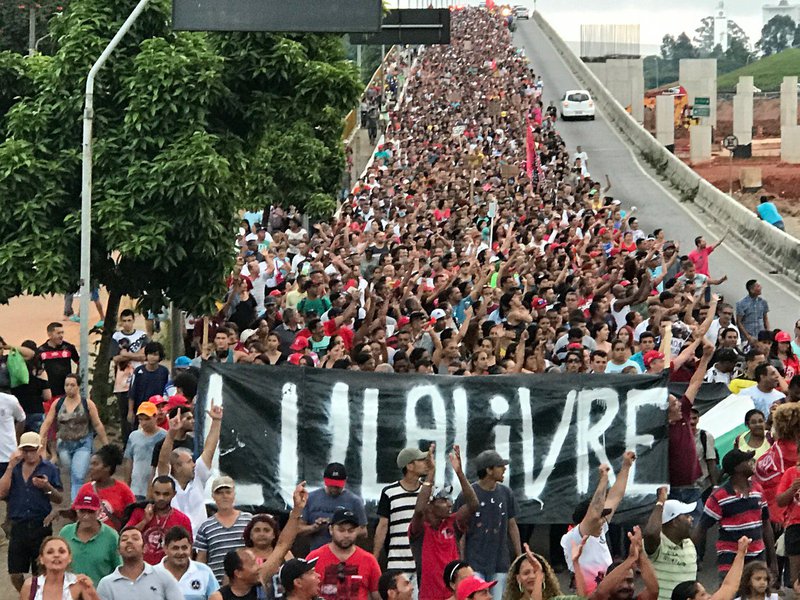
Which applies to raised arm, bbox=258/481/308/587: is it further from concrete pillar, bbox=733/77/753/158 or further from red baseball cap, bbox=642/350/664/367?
concrete pillar, bbox=733/77/753/158

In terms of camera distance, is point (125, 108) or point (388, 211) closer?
point (125, 108)

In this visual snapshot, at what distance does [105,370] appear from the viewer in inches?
721

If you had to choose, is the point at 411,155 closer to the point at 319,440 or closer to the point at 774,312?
the point at 774,312

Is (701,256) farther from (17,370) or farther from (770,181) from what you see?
(770,181)

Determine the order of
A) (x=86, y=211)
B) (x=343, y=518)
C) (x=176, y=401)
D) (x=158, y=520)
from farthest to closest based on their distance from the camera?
(x=86, y=211) → (x=176, y=401) → (x=158, y=520) → (x=343, y=518)

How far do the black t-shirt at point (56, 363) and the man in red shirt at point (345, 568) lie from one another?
259 inches

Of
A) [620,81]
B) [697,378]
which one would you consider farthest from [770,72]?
[697,378]

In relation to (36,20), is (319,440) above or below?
below

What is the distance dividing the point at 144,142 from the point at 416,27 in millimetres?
11131

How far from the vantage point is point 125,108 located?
17422 millimetres

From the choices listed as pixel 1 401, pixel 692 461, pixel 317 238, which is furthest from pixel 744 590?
pixel 317 238

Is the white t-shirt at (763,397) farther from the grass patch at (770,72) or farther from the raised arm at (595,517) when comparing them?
the grass patch at (770,72)

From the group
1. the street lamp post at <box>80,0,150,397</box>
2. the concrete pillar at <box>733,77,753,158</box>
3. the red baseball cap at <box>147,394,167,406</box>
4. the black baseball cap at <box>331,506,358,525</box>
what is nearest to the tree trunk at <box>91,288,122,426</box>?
the street lamp post at <box>80,0,150,397</box>

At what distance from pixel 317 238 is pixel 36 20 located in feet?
138
